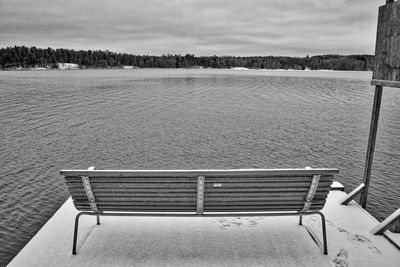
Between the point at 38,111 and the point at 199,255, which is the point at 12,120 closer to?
the point at 38,111

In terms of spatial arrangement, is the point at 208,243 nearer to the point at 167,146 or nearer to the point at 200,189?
the point at 200,189

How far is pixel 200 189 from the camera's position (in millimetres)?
4359

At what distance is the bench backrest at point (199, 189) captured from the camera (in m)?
4.23

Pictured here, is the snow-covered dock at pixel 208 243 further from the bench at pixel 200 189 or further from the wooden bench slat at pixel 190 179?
the wooden bench slat at pixel 190 179

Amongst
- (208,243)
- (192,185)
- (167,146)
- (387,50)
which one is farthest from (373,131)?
(167,146)

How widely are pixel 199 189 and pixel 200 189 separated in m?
0.01

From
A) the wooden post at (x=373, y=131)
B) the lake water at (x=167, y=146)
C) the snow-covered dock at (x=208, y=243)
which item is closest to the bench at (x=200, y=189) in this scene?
the snow-covered dock at (x=208, y=243)

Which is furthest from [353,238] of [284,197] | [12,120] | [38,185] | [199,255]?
[12,120]

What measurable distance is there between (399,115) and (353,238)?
23.7 meters

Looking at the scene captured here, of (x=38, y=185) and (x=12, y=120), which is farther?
(x=12, y=120)

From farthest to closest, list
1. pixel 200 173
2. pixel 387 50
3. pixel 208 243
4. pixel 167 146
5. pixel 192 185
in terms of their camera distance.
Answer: pixel 167 146
pixel 387 50
pixel 208 243
pixel 192 185
pixel 200 173

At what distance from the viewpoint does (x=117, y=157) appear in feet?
46.8

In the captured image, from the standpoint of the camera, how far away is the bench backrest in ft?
13.9

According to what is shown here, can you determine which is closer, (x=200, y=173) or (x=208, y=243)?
(x=200, y=173)
